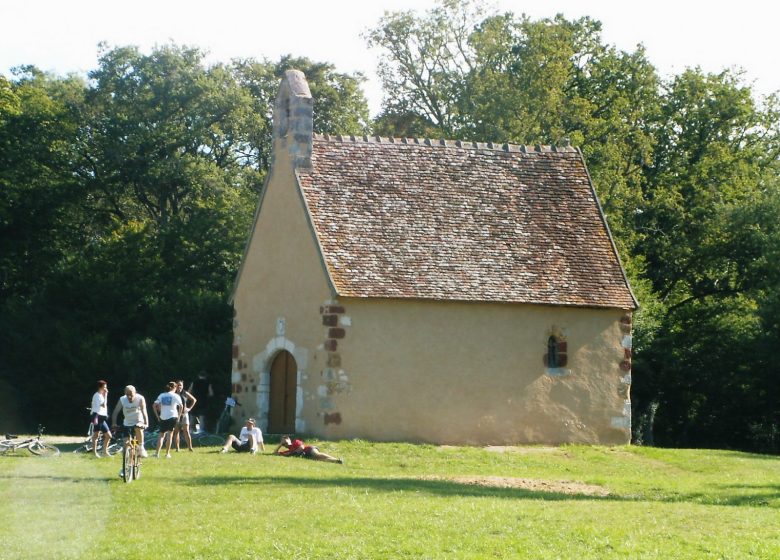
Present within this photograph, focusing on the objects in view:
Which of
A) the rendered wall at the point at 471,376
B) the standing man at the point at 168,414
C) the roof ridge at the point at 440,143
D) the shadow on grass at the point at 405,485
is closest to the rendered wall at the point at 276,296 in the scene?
the rendered wall at the point at 471,376

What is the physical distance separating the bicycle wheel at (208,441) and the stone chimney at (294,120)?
6510mm

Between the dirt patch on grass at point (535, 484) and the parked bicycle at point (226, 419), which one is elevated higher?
the parked bicycle at point (226, 419)

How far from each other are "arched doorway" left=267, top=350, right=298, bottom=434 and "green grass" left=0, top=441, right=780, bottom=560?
485 cm

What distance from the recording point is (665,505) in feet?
60.4

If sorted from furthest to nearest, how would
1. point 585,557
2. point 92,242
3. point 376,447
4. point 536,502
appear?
point 92,242 → point 376,447 → point 536,502 → point 585,557

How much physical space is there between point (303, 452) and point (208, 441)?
13.1 ft

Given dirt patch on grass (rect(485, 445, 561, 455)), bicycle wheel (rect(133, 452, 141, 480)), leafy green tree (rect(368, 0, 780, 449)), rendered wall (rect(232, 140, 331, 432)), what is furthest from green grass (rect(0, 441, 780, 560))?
leafy green tree (rect(368, 0, 780, 449))

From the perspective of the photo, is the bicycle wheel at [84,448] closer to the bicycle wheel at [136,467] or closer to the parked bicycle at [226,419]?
the parked bicycle at [226,419]

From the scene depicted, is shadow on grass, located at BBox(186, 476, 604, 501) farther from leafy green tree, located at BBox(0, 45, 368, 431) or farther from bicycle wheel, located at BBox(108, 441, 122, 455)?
leafy green tree, located at BBox(0, 45, 368, 431)

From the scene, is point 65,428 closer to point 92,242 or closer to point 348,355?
point 92,242

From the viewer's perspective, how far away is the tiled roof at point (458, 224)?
2845 centimetres

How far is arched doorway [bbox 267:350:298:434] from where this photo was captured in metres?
29.4

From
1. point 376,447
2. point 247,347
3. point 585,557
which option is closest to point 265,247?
point 247,347

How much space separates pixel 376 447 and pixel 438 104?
25.3 metres
